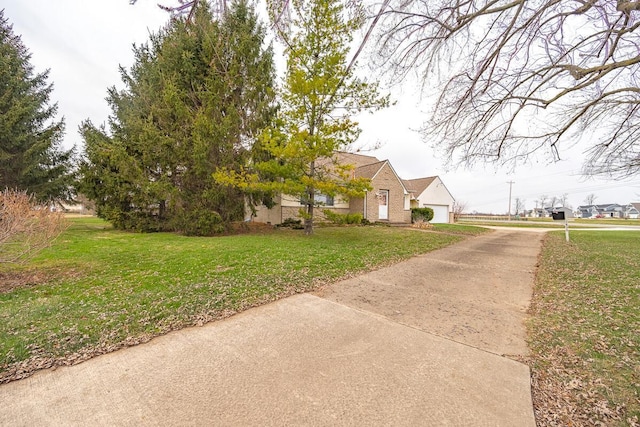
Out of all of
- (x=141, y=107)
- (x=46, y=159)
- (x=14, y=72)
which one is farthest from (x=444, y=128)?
(x=14, y=72)

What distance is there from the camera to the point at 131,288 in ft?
15.3

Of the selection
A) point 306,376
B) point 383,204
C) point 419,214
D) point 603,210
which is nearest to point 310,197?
point 306,376

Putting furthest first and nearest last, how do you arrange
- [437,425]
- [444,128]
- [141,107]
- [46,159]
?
1. [46,159]
2. [141,107]
3. [444,128]
4. [437,425]

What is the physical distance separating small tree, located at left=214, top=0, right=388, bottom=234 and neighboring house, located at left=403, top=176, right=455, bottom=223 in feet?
56.0

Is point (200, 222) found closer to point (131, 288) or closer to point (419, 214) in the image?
point (131, 288)

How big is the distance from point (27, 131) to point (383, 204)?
21.9 meters

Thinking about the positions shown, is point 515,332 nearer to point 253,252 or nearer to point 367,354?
point 367,354

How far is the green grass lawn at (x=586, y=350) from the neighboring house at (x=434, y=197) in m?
20.3

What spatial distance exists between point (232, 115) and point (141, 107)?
18.7ft

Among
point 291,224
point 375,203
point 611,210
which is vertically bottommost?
point 291,224

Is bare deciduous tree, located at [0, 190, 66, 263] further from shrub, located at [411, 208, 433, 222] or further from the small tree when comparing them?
shrub, located at [411, 208, 433, 222]

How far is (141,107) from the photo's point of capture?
13.3 meters

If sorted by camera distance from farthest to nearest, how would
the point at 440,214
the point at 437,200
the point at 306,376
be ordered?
the point at 440,214
the point at 437,200
the point at 306,376


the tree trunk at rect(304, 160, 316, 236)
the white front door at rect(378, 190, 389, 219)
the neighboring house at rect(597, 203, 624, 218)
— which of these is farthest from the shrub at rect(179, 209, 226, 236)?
the neighboring house at rect(597, 203, 624, 218)
